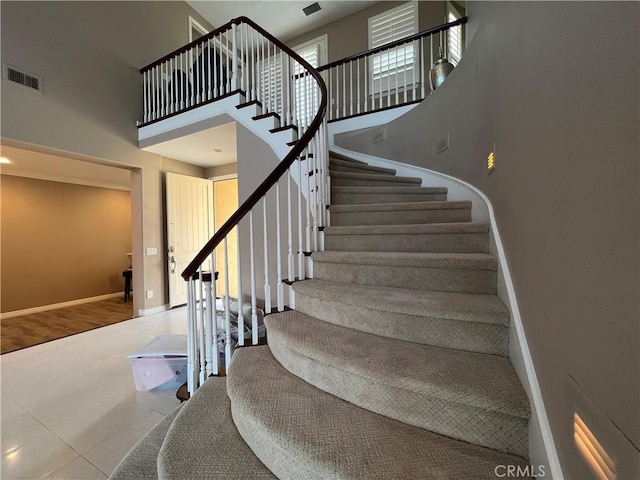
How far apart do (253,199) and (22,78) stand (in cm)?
340

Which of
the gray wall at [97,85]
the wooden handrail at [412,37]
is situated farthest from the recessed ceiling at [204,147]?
the wooden handrail at [412,37]

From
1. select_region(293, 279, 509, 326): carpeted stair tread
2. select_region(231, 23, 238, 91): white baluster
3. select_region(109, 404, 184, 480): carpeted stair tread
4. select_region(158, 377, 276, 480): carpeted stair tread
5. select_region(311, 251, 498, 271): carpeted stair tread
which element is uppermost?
select_region(231, 23, 238, 91): white baluster

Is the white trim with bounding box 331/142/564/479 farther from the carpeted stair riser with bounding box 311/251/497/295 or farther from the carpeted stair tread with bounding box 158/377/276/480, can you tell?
the carpeted stair tread with bounding box 158/377/276/480

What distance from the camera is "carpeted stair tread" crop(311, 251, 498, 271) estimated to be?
1.42 meters

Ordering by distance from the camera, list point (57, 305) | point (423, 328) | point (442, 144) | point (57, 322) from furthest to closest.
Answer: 1. point (57, 305)
2. point (57, 322)
3. point (442, 144)
4. point (423, 328)

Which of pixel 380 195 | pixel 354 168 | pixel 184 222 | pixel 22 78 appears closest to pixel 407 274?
pixel 380 195

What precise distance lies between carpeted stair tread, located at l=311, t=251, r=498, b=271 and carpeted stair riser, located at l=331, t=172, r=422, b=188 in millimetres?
1172

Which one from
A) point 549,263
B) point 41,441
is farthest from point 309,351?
point 41,441

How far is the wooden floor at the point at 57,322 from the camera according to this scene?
10.7 ft

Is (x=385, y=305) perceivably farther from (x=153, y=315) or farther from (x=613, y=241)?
(x=153, y=315)

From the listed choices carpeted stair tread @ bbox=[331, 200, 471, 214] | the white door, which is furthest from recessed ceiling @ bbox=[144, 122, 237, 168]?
carpeted stair tread @ bbox=[331, 200, 471, 214]

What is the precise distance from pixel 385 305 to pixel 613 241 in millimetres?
877

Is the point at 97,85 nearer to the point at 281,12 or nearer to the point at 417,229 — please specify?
the point at 281,12

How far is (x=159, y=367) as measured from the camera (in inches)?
84.0
